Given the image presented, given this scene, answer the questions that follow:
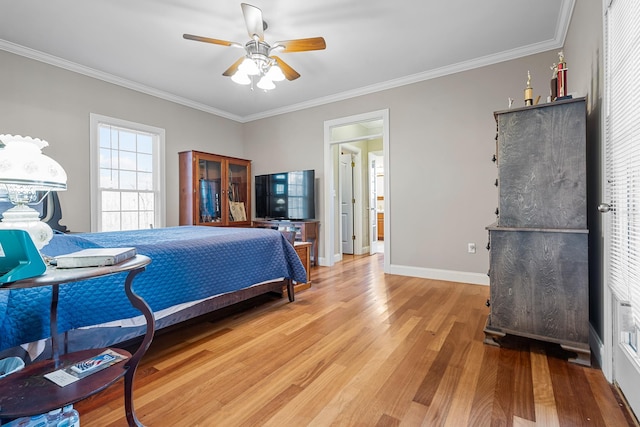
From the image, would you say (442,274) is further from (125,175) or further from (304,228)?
(125,175)

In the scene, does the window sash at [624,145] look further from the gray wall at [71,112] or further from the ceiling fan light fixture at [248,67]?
the gray wall at [71,112]

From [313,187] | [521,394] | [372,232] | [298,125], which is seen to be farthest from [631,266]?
[372,232]

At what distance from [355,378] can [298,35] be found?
305 centimetres

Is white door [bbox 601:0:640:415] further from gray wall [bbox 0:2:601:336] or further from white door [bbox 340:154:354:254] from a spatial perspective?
white door [bbox 340:154:354:254]

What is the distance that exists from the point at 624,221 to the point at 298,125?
14.2 ft

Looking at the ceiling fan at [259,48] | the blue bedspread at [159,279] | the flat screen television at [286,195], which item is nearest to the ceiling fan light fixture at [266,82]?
the ceiling fan at [259,48]

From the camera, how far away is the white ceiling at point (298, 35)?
8.41ft

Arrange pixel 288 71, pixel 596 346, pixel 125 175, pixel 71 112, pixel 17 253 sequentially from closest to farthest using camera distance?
pixel 17 253
pixel 596 346
pixel 288 71
pixel 71 112
pixel 125 175

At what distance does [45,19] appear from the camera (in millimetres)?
2680

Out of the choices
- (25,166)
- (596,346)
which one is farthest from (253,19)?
(596,346)

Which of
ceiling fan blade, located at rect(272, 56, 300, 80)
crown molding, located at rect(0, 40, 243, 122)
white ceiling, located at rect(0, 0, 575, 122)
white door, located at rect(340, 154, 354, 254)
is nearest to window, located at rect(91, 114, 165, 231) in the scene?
crown molding, located at rect(0, 40, 243, 122)

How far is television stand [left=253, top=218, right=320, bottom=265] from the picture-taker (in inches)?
183

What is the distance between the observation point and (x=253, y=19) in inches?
90.7

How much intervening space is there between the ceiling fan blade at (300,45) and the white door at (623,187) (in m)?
1.78
